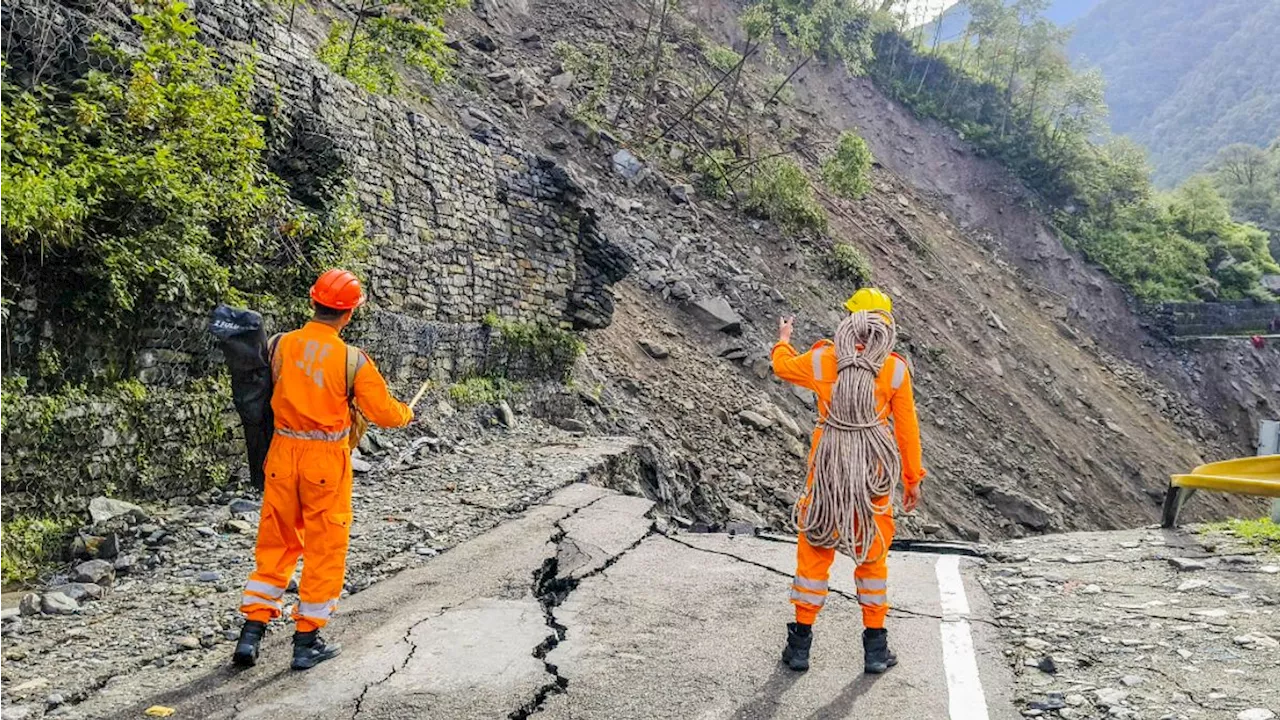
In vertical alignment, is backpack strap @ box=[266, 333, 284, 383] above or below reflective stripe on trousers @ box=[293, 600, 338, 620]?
above

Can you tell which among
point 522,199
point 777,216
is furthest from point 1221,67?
point 522,199

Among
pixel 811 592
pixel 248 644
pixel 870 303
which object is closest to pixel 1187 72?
pixel 870 303

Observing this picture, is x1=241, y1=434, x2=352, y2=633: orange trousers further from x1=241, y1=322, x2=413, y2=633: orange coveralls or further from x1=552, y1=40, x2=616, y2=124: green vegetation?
x1=552, y1=40, x2=616, y2=124: green vegetation

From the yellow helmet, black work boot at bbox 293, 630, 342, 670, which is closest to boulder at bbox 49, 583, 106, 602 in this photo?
black work boot at bbox 293, 630, 342, 670

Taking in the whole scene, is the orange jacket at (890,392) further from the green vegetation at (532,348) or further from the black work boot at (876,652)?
the green vegetation at (532,348)

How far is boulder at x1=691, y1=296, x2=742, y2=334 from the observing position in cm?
1605

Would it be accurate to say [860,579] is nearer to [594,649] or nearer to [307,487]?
[594,649]

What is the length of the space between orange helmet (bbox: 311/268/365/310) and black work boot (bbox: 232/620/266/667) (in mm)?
1381

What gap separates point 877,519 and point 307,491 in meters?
2.46

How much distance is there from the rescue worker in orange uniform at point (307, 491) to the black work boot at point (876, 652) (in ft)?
7.44

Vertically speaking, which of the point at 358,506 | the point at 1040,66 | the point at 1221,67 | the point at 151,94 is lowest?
the point at 358,506

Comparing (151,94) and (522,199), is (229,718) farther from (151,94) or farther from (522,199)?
(522,199)

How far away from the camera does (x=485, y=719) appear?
324cm

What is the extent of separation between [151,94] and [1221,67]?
16359cm
